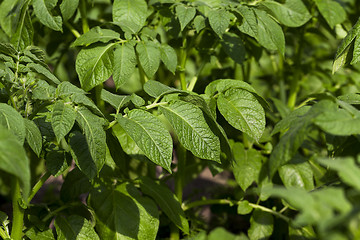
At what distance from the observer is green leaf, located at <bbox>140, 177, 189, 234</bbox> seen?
1.34 m

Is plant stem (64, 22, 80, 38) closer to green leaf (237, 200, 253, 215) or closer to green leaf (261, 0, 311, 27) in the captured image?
green leaf (261, 0, 311, 27)

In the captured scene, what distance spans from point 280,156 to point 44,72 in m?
0.58

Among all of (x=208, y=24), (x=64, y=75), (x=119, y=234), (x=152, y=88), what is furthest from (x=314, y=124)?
(x=64, y=75)

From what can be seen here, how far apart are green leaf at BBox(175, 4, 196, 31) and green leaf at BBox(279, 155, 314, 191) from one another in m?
0.55

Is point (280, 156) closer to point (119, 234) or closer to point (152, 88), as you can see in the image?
point (152, 88)

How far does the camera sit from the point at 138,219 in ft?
4.37

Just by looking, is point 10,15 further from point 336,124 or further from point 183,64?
point 336,124

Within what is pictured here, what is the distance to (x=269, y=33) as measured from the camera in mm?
1362

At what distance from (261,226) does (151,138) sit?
625mm

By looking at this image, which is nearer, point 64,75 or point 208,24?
point 208,24

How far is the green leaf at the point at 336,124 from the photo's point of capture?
787 millimetres

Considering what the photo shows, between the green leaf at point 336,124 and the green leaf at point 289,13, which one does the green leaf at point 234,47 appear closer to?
the green leaf at point 289,13

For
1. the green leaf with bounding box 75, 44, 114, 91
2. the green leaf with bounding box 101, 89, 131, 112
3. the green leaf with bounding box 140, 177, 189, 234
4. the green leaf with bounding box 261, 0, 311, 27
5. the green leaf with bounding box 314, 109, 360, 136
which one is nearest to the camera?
the green leaf with bounding box 314, 109, 360, 136

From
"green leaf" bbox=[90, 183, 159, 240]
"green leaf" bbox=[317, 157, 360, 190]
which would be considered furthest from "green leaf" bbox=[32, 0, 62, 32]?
"green leaf" bbox=[317, 157, 360, 190]
